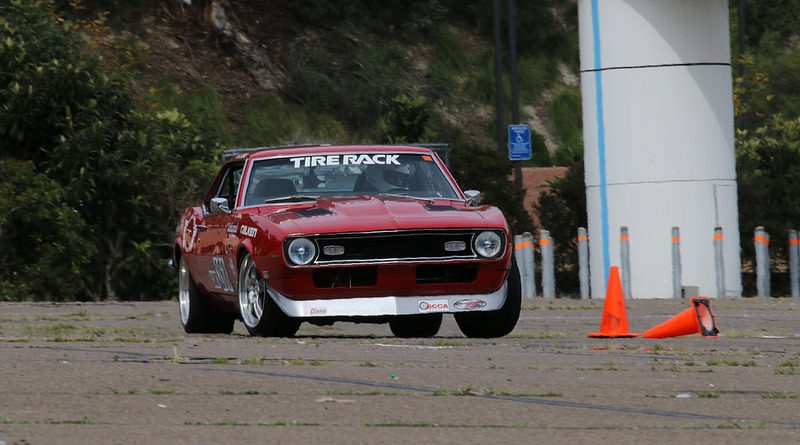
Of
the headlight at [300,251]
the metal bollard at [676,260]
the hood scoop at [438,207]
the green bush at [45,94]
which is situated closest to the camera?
the headlight at [300,251]

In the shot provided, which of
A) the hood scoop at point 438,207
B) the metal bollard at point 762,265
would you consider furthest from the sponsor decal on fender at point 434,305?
the metal bollard at point 762,265

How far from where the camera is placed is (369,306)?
14.2 metres

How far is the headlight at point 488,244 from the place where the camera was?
14.5 m

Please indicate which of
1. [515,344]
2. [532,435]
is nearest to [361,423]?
[532,435]

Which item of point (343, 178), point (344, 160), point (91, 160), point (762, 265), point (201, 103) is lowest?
point (762, 265)

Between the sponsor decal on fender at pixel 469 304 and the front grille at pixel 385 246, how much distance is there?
1.08 ft

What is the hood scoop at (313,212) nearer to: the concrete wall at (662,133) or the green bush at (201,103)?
the concrete wall at (662,133)

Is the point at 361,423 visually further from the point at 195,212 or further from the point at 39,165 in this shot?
the point at 39,165

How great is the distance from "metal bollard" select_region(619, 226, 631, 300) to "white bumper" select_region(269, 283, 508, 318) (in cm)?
1461

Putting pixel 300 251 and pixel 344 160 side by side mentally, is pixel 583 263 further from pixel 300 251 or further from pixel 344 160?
pixel 300 251

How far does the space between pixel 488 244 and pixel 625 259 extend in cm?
1460

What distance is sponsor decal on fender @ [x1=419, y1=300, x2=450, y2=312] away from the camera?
1429 centimetres

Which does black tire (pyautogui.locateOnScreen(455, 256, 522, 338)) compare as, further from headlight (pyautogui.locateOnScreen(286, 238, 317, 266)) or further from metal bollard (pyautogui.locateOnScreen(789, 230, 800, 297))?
metal bollard (pyautogui.locateOnScreen(789, 230, 800, 297))

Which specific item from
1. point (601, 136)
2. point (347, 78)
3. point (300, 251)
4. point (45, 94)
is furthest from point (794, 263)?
point (347, 78)
